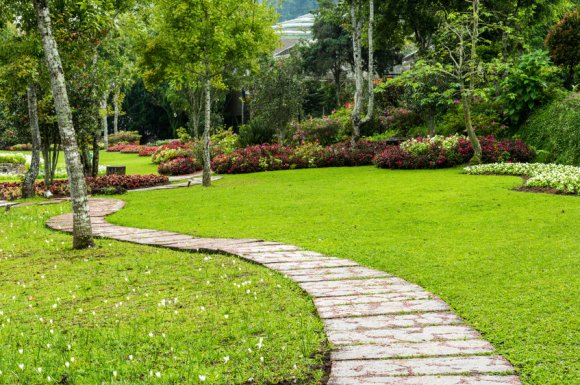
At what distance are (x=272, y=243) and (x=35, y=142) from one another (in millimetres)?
10335

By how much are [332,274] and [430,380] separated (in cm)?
273

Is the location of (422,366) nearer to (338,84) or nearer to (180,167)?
(180,167)

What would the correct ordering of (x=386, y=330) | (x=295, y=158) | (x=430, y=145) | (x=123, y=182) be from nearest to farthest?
1. (x=386, y=330)
2. (x=123, y=182)
3. (x=430, y=145)
4. (x=295, y=158)

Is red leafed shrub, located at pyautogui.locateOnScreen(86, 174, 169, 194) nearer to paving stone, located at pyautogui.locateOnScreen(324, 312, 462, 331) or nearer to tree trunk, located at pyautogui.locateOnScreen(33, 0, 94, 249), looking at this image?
tree trunk, located at pyautogui.locateOnScreen(33, 0, 94, 249)

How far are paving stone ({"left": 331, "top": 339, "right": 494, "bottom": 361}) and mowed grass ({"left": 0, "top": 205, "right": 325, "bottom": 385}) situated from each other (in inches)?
8.6

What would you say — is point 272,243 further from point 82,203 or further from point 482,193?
point 482,193

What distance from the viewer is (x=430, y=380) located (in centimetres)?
337

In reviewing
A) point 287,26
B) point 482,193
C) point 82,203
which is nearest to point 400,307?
point 82,203

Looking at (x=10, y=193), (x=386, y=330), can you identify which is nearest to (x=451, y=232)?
(x=386, y=330)

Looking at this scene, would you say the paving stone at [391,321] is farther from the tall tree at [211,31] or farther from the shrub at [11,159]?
the shrub at [11,159]

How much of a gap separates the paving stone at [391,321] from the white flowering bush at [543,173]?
843cm

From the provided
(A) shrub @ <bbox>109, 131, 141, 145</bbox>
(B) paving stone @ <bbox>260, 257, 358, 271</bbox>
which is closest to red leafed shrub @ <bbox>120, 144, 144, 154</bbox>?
(A) shrub @ <bbox>109, 131, 141, 145</bbox>

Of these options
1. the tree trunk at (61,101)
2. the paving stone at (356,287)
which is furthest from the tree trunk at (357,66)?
the paving stone at (356,287)

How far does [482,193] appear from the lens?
1203cm
